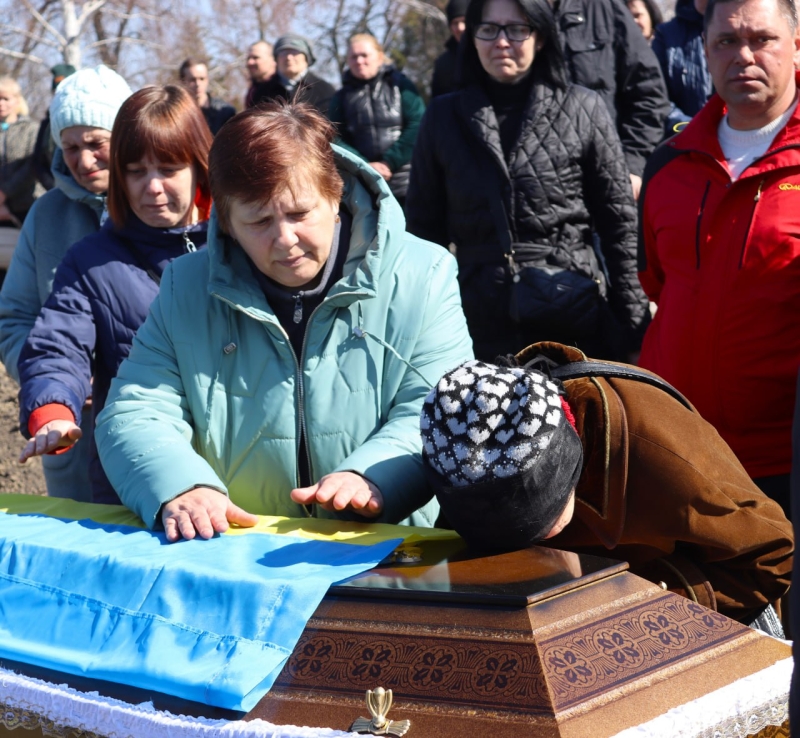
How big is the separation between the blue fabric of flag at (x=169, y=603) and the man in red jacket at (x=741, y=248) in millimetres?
1245

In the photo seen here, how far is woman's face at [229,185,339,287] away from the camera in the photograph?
2320mm

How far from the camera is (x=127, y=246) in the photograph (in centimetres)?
299

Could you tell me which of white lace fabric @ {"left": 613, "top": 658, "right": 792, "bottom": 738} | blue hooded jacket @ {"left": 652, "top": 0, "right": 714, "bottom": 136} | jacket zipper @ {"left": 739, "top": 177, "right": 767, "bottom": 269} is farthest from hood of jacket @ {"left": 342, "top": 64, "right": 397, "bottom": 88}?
white lace fabric @ {"left": 613, "top": 658, "right": 792, "bottom": 738}

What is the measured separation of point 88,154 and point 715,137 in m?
1.79

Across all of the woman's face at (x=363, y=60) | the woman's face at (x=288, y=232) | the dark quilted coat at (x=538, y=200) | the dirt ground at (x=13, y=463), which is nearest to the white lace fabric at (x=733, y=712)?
the woman's face at (x=288, y=232)

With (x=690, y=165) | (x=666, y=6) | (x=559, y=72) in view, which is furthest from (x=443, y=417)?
(x=666, y=6)

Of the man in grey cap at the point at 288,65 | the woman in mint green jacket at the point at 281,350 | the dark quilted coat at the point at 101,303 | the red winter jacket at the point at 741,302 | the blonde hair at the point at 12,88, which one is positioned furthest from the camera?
the blonde hair at the point at 12,88

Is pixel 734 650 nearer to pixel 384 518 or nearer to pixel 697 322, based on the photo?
pixel 384 518

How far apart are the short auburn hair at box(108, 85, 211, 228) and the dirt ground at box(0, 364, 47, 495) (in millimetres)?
3036

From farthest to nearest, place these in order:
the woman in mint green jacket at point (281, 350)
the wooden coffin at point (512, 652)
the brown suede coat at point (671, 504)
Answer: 1. the woman in mint green jacket at point (281, 350)
2. the brown suede coat at point (671, 504)
3. the wooden coffin at point (512, 652)

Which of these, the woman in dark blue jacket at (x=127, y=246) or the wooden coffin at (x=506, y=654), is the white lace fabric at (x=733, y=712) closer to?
the wooden coffin at (x=506, y=654)

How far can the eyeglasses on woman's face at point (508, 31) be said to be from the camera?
12.2 feet

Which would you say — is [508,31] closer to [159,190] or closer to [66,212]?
[159,190]

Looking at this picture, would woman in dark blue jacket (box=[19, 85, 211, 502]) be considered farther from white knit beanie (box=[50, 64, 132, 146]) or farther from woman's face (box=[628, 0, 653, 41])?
woman's face (box=[628, 0, 653, 41])
